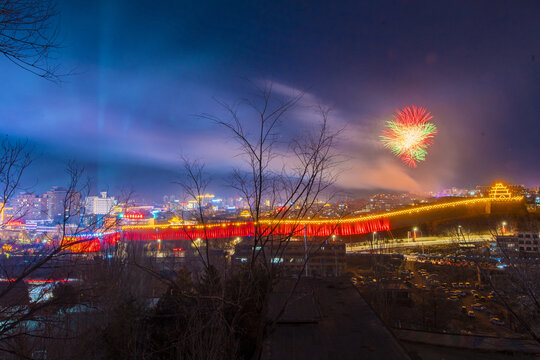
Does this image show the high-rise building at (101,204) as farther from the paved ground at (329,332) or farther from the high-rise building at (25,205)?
the paved ground at (329,332)

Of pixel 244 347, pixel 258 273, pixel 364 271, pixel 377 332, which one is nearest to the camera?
pixel 258 273

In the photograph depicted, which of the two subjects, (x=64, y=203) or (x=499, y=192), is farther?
(x=499, y=192)

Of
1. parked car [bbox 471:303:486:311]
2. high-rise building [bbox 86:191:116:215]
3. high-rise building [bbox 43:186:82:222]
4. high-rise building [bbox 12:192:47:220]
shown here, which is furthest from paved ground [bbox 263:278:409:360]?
parked car [bbox 471:303:486:311]

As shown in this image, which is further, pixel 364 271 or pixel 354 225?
pixel 354 225

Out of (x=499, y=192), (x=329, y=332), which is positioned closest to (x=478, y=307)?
(x=329, y=332)

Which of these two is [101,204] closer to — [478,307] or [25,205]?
[25,205]

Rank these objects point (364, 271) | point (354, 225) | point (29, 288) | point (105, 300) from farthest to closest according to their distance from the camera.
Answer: point (354, 225), point (364, 271), point (105, 300), point (29, 288)

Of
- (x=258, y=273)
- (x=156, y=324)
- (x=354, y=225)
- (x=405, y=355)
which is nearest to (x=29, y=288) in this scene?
(x=156, y=324)

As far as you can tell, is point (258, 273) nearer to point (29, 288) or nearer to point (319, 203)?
point (319, 203)
